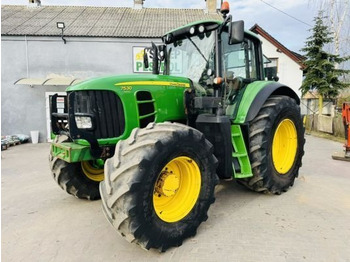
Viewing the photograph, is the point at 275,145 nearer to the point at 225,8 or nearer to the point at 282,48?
the point at 225,8

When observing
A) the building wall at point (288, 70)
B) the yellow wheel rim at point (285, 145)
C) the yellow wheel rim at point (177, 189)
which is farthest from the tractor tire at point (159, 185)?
the building wall at point (288, 70)

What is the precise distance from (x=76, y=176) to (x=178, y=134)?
1.83m

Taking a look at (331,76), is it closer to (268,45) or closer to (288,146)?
(268,45)

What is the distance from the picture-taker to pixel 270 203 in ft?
11.8

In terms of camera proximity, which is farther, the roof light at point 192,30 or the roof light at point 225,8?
the roof light at point 192,30

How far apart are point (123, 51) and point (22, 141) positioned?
5.23 m

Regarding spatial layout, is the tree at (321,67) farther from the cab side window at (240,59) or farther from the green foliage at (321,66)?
the cab side window at (240,59)

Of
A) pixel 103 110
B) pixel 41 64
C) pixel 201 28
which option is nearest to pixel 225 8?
pixel 201 28

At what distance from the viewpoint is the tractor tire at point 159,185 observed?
2225 mm

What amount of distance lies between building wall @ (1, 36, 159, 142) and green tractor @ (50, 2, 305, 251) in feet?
23.1

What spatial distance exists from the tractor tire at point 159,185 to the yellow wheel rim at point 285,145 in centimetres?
177

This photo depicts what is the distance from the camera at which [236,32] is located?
298 centimetres

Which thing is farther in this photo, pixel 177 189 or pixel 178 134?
pixel 177 189

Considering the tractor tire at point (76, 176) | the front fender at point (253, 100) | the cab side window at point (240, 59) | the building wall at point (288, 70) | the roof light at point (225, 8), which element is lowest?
the tractor tire at point (76, 176)
